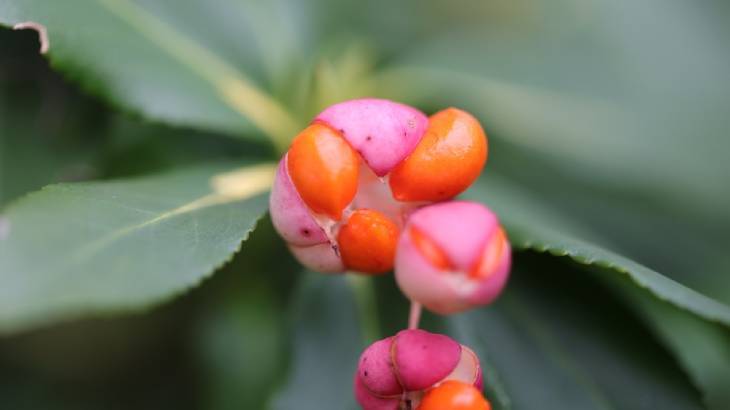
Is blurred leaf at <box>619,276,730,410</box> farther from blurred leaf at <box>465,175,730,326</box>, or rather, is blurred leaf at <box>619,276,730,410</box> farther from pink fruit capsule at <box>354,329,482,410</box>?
pink fruit capsule at <box>354,329,482,410</box>

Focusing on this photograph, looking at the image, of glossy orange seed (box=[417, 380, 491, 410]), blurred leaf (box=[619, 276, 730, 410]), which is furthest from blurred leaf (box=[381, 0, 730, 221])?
glossy orange seed (box=[417, 380, 491, 410])

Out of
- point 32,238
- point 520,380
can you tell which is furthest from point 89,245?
point 520,380

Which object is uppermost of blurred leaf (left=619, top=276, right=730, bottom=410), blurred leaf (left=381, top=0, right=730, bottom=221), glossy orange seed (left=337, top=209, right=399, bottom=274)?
glossy orange seed (left=337, top=209, right=399, bottom=274)

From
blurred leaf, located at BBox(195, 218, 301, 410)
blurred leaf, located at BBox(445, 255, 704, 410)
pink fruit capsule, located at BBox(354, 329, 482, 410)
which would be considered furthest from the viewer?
blurred leaf, located at BBox(195, 218, 301, 410)

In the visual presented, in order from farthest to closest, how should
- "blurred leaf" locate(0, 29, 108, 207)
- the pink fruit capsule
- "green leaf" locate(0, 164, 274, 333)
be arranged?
"blurred leaf" locate(0, 29, 108, 207)
the pink fruit capsule
"green leaf" locate(0, 164, 274, 333)

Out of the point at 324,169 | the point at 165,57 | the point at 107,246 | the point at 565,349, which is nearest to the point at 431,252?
the point at 324,169

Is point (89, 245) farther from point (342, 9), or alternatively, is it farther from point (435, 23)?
point (435, 23)

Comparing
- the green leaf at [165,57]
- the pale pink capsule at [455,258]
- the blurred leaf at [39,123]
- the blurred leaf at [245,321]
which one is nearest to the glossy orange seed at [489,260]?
the pale pink capsule at [455,258]
